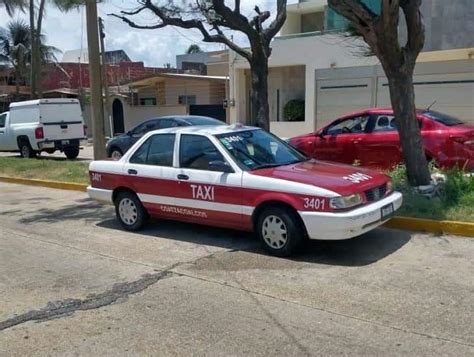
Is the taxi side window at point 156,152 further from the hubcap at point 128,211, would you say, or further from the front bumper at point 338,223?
the front bumper at point 338,223

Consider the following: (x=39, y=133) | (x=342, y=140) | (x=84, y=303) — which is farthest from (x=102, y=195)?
(x=39, y=133)

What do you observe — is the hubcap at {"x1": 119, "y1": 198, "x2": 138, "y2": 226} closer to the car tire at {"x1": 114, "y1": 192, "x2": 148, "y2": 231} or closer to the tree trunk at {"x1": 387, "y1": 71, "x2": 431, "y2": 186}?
the car tire at {"x1": 114, "y1": 192, "x2": 148, "y2": 231}

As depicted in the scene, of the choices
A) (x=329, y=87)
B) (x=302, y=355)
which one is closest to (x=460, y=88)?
(x=329, y=87)

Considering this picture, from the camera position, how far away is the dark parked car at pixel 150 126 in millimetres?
15094

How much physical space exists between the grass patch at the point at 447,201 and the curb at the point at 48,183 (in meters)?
6.75

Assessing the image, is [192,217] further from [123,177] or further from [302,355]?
[302,355]

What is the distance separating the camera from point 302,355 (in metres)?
3.97

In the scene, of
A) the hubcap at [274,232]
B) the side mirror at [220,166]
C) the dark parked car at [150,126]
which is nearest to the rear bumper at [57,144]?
the dark parked car at [150,126]

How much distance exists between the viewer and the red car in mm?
10109

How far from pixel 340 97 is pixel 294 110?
116 inches

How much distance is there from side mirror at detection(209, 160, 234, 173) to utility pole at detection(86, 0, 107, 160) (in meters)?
6.56

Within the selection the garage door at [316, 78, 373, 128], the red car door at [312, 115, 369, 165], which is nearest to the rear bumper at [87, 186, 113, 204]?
the red car door at [312, 115, 369, 165]

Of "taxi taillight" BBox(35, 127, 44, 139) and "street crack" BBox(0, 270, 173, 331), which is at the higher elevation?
"taxi taillight" BBox(35, 127, 44, 139)

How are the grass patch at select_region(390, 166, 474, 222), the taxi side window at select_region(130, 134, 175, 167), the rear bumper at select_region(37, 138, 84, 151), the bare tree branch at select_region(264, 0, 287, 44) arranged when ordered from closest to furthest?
the grass patch at select_region(390, 166, 474, 222)
the taxi side window at select_region(130, 134, 175, 167)
the bare tree branch at select_region(264, 0, 287, 44)
the rear bumper at select_region(37, 138, 84, 151)
